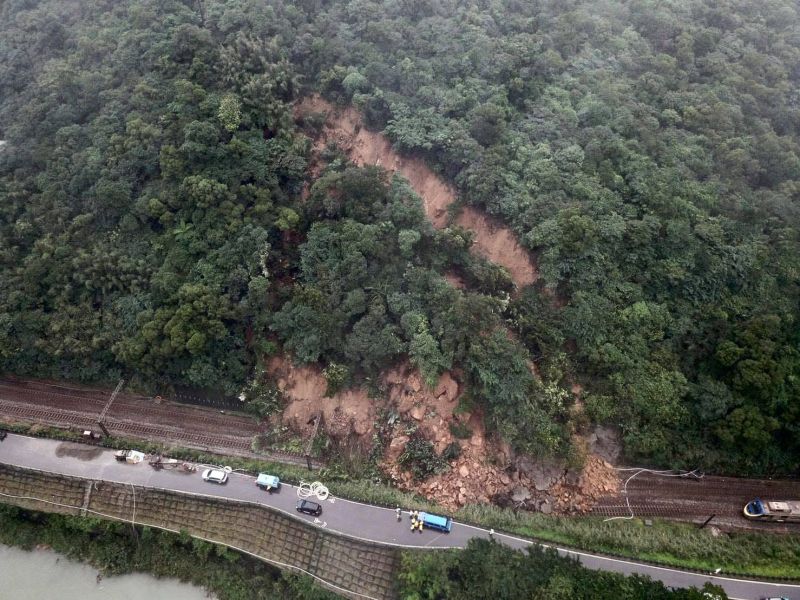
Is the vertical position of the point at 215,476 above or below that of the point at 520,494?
below

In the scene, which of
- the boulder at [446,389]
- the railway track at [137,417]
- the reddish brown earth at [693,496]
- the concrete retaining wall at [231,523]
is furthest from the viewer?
the railway track at [137,417]

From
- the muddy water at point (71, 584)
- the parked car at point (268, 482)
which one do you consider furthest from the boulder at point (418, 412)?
the muddy water at point (71, 584)

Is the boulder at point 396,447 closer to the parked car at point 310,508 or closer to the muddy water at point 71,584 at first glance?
the parked car at point 310,508

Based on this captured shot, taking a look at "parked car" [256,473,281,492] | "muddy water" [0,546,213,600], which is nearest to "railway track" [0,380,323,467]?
"parked car" [256,473,281,492]

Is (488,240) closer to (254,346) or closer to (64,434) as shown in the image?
(254,346)

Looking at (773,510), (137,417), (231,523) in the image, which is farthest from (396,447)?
(773,510)

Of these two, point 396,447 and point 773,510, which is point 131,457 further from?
point 773,510
